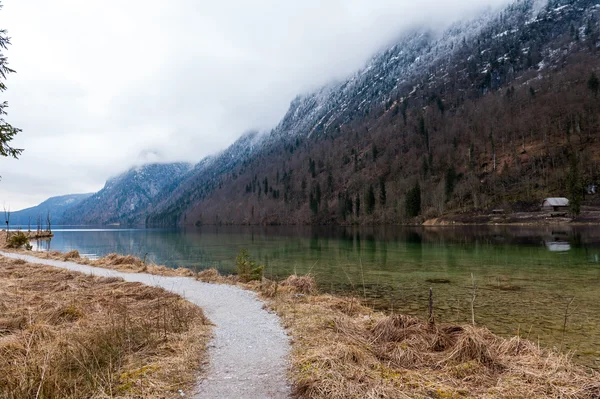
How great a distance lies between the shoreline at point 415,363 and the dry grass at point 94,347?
2.18 meters

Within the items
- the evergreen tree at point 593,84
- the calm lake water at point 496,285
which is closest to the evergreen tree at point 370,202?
the evergreen tree at point 593,84

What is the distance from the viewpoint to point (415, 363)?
6277mm

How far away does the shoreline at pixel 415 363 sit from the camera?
5.00 meters

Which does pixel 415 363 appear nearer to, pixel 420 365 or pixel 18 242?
pixel 420 365

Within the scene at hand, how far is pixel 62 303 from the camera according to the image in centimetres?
1017

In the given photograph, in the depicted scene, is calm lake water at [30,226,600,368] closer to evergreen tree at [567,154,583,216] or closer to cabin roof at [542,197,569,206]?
evergreen tree at [567,154,583,216]

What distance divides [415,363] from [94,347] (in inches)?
237

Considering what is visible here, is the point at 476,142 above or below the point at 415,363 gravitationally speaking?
above

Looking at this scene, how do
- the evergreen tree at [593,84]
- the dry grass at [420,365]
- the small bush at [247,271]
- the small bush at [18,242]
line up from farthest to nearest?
the evergreen tree at [593,84]
the small bush at [18,242]
the small bush at [247,271]
the dry grass at [420,365]

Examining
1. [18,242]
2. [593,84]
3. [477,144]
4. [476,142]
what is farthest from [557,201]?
[18,242]

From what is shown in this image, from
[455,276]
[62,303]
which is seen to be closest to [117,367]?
[62,303]

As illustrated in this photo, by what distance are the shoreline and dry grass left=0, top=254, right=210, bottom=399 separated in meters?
2.18

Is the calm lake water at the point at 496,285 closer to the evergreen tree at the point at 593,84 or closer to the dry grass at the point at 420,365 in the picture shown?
the dry grass at the point at 420,365

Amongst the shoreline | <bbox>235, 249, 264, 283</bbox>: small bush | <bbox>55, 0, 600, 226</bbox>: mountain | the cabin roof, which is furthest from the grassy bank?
the cabin roof
